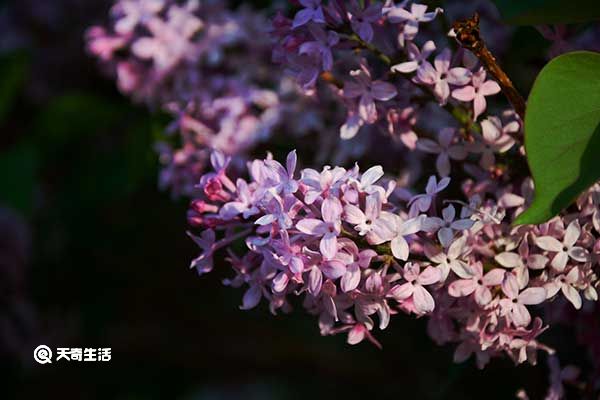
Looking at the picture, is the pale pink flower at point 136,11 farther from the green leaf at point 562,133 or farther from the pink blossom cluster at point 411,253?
the green leaf at point 562,133

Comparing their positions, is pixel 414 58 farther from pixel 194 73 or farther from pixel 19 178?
pixel 19 178

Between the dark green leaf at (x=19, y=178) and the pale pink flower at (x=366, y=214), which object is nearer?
the pale pink flower at (x=366, y=214)

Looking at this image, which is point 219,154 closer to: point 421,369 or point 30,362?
point 421,369

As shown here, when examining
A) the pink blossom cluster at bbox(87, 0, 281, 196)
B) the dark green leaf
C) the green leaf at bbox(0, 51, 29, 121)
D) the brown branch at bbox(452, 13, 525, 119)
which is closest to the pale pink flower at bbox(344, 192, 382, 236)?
the brown branch at bbox(452, 13, 525, 119)

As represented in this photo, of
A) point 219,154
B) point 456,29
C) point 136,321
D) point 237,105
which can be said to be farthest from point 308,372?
point 456,29

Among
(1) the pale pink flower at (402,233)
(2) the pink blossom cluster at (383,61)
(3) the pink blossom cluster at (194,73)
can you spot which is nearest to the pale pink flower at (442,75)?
(2) the pink blossom cluster at (383,61)
